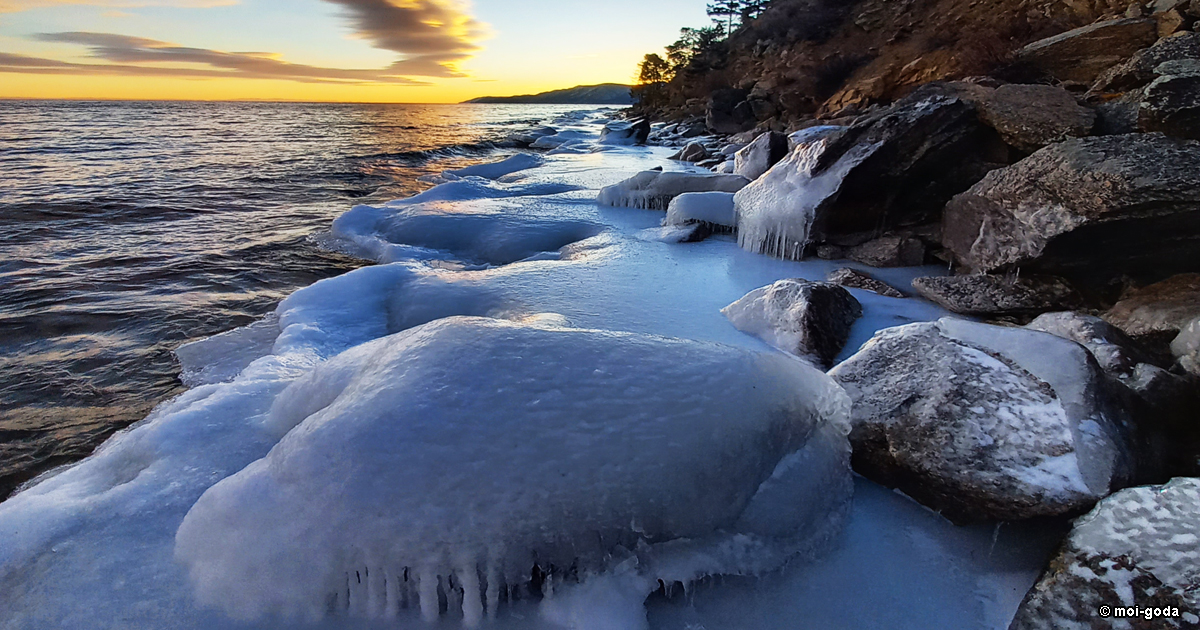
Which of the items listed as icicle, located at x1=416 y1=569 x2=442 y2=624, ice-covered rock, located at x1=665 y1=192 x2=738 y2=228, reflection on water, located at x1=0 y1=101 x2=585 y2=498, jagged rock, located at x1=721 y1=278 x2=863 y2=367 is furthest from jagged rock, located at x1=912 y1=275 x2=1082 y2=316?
reflection on water, located at x1=0 y1=101 x2=585 y2=498

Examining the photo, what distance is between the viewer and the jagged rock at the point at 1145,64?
4195 millimetres

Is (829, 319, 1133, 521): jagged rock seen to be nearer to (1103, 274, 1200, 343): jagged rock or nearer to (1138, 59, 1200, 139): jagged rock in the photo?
(1103, 274, 1200, 343): jagged rock

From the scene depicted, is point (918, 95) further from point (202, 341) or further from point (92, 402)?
point (92, 402)

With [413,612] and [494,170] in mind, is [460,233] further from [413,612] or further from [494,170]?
[494,170]

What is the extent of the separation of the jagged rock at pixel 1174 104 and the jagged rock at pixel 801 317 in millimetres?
1938

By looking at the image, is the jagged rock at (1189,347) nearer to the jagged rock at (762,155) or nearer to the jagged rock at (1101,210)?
the jagged rock at (1101,210)

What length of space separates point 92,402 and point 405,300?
1882 mm

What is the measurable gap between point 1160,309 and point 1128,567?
7.21 feet

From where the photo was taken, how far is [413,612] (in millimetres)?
1580

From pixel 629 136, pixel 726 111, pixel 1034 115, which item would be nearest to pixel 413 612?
pixel 1034 115

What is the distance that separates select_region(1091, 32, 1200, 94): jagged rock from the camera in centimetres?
420

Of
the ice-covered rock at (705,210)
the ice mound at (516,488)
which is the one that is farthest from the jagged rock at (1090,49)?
the ice mound at (516,488)

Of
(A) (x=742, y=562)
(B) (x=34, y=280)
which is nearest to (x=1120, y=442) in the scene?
(A) (x=742, y=562)

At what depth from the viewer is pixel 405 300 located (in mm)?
4219
